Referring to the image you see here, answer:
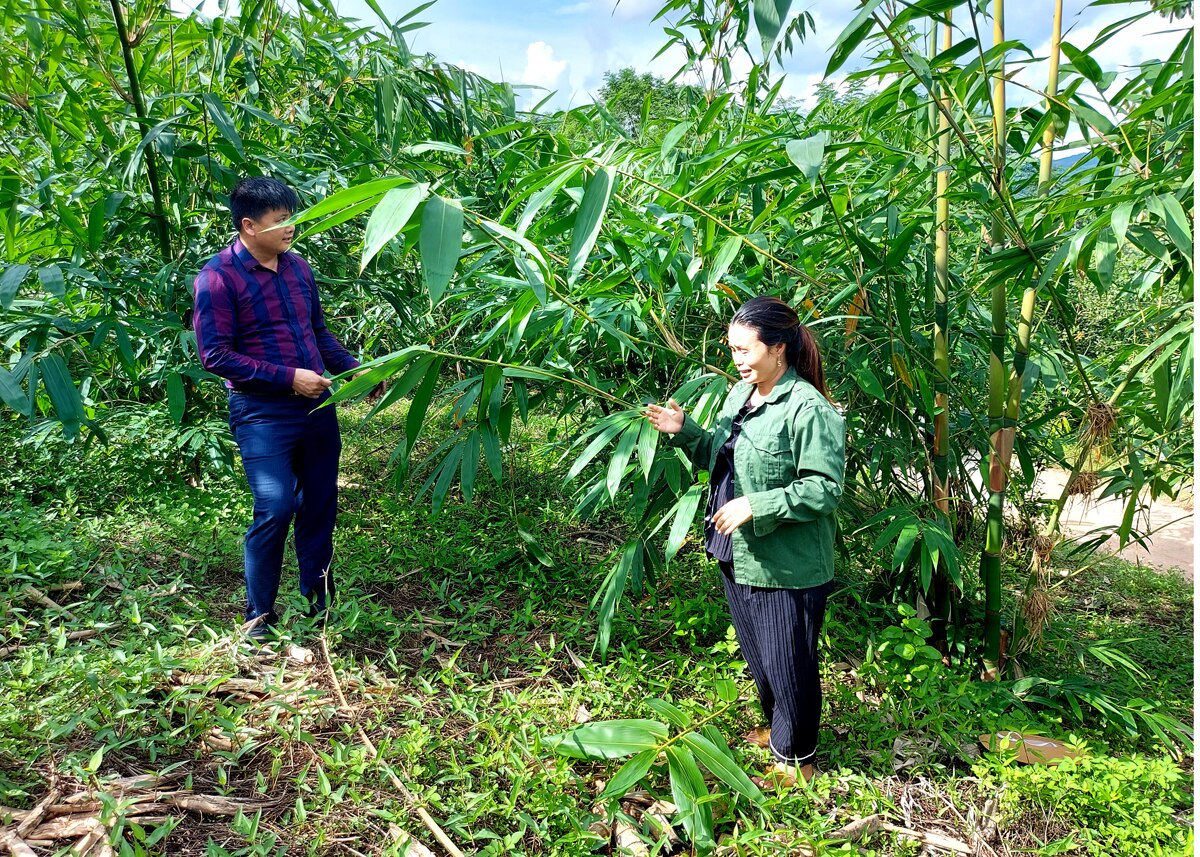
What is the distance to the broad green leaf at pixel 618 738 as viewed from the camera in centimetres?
159

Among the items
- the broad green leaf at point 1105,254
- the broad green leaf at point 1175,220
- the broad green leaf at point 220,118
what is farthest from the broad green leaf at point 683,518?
the broad green leaf at point 220,118

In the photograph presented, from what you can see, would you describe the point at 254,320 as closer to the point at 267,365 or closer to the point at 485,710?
the point at 267,365

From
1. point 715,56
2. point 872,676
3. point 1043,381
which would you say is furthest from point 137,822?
point 1043,381

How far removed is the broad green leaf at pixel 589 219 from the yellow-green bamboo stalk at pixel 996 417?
3.24 feet

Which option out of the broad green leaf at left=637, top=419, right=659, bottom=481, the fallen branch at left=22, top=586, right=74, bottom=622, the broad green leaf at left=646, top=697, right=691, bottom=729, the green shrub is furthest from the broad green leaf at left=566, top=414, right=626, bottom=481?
the fallen branch at left=22, top=586, right=74, bottom=622

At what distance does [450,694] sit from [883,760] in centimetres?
108

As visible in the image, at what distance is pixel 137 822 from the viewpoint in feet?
4.82


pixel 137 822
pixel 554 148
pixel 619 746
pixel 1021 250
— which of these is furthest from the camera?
pixel 554 148

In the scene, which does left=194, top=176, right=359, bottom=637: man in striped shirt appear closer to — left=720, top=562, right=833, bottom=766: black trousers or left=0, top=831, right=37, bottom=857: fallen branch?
left=0, top=831, right=37, bottom=857: fallen branch

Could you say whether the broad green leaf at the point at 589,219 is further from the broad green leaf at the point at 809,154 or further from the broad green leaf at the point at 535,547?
the broad green leaf at the point at 535,547

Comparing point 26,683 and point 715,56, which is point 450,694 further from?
point 715,56

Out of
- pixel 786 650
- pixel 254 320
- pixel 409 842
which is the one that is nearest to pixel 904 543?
pixel 786 650

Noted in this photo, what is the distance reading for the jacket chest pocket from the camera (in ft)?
5.41

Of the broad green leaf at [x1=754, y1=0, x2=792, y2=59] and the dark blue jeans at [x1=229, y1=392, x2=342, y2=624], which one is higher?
the broad green leaf at [x1=754, y1=0, x2=792, y2=59]
